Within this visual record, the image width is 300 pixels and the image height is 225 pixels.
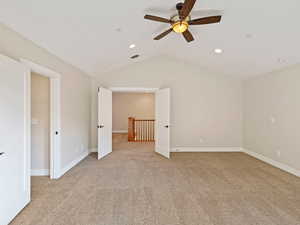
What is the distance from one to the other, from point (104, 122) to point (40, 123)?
180cm

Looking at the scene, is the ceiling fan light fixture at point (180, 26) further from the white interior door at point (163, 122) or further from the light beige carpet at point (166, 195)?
the light beige carpet at point (166, 195)

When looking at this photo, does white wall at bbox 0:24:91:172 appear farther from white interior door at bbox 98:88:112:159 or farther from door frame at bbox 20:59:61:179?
white interior door at bbox 98:88:112:159

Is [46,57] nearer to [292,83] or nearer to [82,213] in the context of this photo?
[82,213]

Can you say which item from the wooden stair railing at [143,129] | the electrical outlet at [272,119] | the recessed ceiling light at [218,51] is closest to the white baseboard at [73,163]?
the wooden stair railing at [143,129]

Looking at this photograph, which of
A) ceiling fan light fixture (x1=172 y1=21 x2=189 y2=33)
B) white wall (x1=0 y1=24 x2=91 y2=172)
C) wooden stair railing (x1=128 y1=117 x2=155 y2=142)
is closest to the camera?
white wall (x1=0 y1=24 x2=91 y2=172)

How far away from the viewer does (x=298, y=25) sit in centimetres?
263

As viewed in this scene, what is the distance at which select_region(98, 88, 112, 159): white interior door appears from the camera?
4.93 metres

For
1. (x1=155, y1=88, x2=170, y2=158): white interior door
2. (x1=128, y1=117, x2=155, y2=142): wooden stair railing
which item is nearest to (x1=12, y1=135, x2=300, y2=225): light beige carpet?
(x1=155, y1=88, x2=170, y2=158): white interior door

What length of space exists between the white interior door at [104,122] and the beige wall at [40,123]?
→ 1466mm

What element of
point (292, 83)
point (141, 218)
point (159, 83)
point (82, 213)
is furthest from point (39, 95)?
point (292, 83)

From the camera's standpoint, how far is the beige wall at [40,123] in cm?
357

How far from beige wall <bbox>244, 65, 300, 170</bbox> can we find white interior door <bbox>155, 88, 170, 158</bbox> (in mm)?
2524

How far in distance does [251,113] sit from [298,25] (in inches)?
124

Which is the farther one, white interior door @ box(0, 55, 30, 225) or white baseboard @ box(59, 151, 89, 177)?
white baseboard @ box(59, 151, 89, 177)
